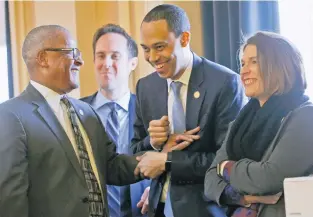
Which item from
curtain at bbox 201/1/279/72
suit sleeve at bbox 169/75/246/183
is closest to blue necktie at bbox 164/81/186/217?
suit sleeve at bbox 169/75/246/183

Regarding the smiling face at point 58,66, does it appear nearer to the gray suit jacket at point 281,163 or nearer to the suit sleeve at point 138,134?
the suit sleeve at point 138,134

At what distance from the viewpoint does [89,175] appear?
238 centimetres

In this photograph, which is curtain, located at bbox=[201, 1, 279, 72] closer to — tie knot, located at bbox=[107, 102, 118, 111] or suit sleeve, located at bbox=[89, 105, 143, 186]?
tie knot, located at bbox=[107, 102, 118, 111]

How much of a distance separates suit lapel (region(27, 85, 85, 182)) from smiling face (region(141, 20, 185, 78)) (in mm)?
484

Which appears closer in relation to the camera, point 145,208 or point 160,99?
point 160,99

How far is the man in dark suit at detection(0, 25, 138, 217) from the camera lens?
7.14ft

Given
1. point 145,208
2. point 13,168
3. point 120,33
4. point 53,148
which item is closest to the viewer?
point 13,168

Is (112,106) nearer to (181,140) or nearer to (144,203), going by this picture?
(144,203)

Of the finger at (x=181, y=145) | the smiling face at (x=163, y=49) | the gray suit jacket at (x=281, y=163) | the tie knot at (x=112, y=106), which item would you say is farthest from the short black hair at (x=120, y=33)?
the gray suit jacket at (x=281, y=163)

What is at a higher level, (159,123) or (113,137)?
(159,123)

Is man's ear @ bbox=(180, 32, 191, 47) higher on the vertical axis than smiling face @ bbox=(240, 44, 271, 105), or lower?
higher

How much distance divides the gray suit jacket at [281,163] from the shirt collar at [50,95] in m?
0.81

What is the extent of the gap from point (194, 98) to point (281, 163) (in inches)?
26.4

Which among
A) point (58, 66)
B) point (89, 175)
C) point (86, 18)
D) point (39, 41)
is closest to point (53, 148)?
point (89, 175)
